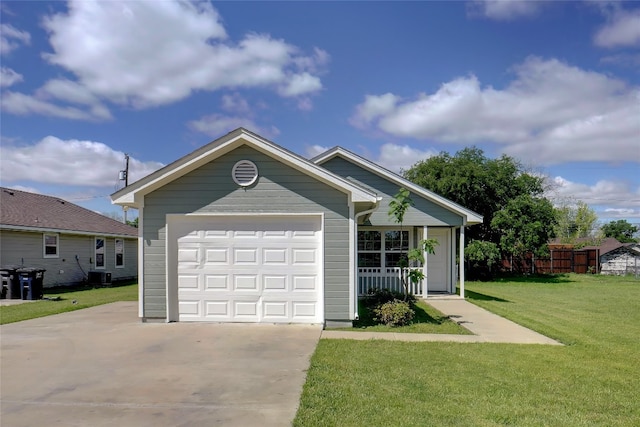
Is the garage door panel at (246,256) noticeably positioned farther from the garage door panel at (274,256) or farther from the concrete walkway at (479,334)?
the concrete walkway at (479,334)

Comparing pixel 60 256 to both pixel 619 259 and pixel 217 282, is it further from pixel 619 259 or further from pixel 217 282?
pixel 619 259

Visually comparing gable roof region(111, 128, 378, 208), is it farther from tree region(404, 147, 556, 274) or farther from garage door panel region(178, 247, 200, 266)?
tree region(404, 147, 556, 274)

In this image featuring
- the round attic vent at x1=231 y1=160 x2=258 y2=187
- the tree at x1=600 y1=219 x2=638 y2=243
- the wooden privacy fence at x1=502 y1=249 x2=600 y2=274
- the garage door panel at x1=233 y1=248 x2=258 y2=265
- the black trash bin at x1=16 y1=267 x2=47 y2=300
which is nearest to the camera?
the round attic vent at x1=231 y1=160 x2=258 y2=187

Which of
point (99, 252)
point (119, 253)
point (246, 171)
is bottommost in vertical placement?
point (119, 253)

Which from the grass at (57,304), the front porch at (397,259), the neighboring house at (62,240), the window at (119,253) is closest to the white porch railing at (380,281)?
the front porch at (397,259)

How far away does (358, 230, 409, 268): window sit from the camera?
47.4ft

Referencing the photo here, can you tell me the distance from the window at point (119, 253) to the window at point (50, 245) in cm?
432

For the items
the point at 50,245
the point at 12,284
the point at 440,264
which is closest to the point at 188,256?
the point at 12,284

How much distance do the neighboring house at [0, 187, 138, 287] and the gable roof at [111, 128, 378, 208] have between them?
1053cm

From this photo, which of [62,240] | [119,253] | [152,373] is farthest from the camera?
[119,253]

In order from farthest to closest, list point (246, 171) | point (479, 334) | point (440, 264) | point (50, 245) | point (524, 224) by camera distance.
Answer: point (524, 224)
point (50, 245)
point (440, 264)
point (246, 171)
point (479, 334)

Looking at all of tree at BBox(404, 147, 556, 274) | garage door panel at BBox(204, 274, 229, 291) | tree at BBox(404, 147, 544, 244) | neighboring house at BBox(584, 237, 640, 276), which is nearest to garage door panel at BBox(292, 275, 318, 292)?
garage door panel at BBox(204, 274, 229, 291)

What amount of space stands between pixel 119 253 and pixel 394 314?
1881 cm

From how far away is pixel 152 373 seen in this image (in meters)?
5.62
